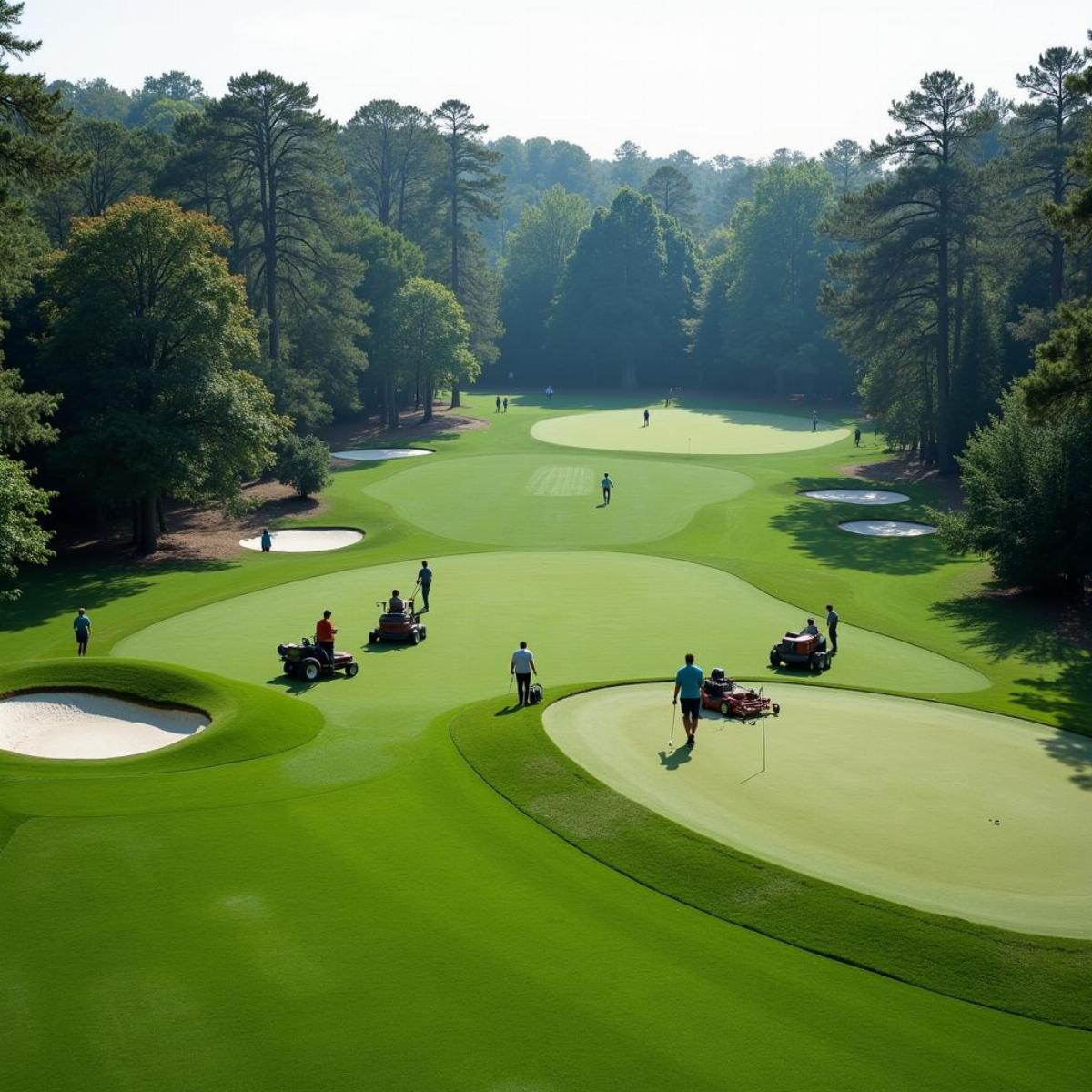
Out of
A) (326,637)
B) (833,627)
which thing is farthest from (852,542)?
(326,637)

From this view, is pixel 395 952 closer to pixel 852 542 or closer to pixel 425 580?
pixel 425 580

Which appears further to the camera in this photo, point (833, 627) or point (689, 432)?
point (689, 432)

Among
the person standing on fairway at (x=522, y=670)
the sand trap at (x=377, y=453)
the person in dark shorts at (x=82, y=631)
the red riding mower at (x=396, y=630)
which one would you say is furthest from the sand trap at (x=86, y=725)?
the sand trap at (x=377, y=453)

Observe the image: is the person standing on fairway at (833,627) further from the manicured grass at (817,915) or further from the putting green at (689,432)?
the putting green at (689,432)

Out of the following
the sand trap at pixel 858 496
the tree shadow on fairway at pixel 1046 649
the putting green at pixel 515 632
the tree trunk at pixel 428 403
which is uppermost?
the tree trunk at pixel 428 403

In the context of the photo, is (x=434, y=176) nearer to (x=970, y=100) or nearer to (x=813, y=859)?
(x=970, y=100)

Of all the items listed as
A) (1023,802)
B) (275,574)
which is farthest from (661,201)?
(1023,802)
